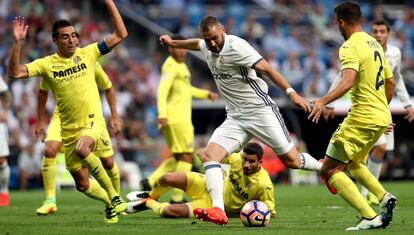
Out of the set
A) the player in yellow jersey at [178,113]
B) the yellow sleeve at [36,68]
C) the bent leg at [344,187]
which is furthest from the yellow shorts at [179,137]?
the bent leg at [344,187]

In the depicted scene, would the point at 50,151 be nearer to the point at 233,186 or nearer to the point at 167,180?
the point at 167,180

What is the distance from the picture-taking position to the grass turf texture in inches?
452

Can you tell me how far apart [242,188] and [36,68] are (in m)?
2.98

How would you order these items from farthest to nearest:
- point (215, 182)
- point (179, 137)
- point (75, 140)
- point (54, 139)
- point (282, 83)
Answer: point (179, 137) → point (54, 139) → point (75, 140) → point (215, 182) → point (282, 83)

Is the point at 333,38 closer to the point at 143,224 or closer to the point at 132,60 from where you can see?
the point at 132,60

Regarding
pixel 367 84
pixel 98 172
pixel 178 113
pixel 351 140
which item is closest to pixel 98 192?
pixel 98 172

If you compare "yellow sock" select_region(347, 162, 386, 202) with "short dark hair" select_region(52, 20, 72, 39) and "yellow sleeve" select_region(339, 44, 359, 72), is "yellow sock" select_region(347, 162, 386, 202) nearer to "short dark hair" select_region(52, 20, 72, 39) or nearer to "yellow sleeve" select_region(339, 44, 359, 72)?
"yellow sleeve" select_region(339, 44, 359, 72)

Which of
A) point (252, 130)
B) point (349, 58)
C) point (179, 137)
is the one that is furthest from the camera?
point (179, 137)

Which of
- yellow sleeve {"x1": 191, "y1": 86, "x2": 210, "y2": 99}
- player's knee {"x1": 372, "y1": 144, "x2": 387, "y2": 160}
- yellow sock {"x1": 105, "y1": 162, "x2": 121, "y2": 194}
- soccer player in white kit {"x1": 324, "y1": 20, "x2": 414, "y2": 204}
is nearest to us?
yellow sock {"x1": 105, "y1": 162, "x2": 121, "y2": 194}

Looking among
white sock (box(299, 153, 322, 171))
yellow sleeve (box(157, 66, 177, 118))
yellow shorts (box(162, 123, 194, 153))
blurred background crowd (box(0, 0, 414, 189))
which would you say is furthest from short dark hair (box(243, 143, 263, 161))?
blurred background crowd (box(0, 0, 414, 189))

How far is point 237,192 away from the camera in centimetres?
1274

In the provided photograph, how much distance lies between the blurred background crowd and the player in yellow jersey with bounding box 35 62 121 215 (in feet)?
29.5

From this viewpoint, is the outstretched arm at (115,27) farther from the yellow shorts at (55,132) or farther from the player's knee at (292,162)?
the player's knee at (292,162)

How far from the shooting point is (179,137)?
57.0ft
